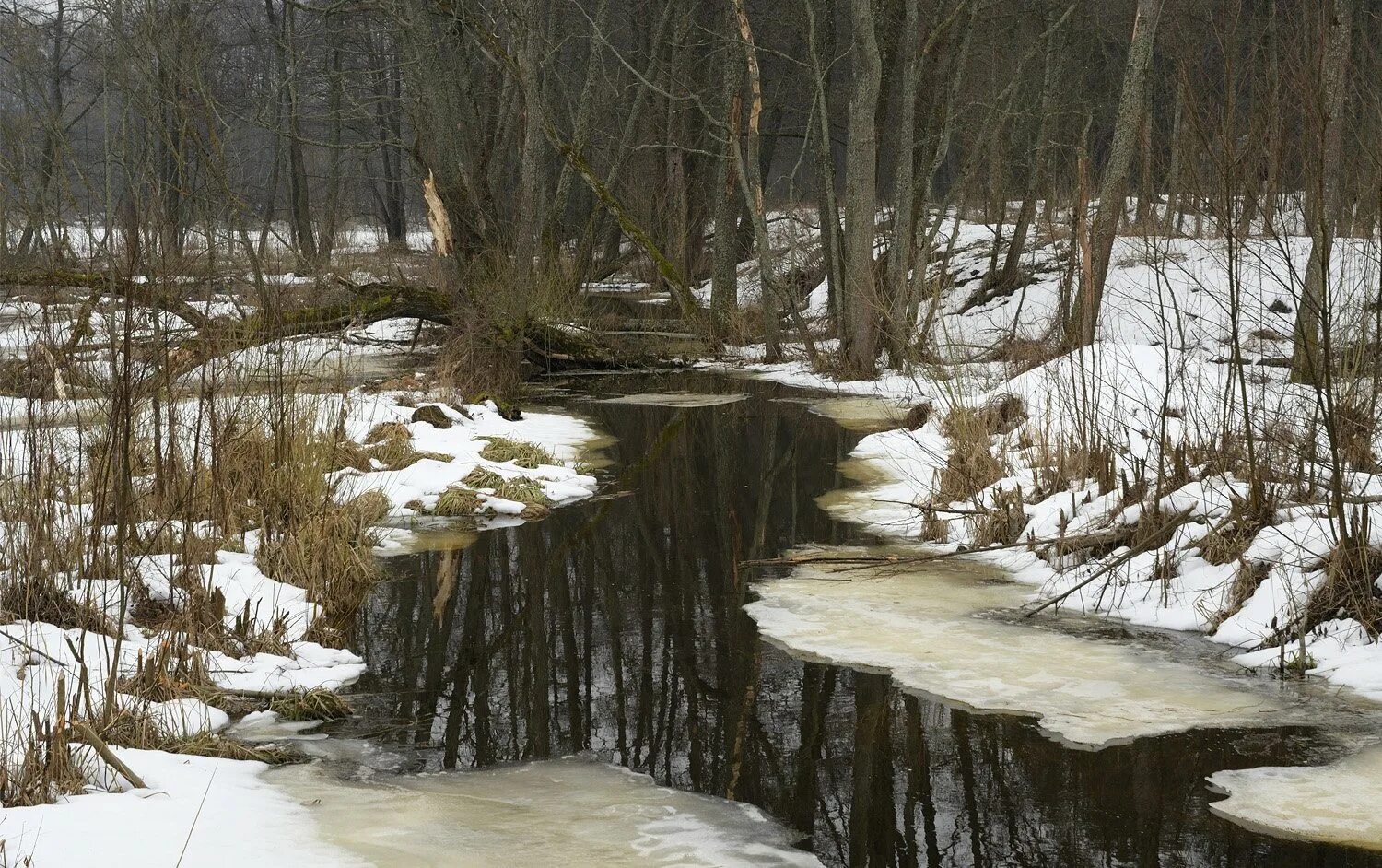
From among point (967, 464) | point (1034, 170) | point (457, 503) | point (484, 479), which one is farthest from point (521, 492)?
point (1034, 170)

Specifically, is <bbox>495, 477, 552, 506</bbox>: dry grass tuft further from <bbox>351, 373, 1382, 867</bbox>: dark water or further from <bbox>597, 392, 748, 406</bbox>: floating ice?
<bbox>597, 392, 748, 406</bbox>: floating ice

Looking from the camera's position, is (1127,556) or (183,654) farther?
(1127,556)

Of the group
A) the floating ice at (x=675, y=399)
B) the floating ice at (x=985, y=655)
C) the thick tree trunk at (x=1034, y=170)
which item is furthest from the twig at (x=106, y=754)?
the thick tree trunk at (x=1034, y=170)

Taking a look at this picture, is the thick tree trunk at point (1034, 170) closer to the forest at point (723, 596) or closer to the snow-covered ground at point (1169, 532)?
the forest at point (723, 596)

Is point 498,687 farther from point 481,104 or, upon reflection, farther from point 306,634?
point 481,104

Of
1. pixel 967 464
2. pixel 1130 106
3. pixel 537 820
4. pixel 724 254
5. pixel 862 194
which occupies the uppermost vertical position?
pixel 1130 106

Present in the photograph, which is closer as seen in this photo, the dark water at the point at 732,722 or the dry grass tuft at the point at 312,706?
the dark water at the point at 732,722

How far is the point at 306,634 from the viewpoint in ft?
19.2

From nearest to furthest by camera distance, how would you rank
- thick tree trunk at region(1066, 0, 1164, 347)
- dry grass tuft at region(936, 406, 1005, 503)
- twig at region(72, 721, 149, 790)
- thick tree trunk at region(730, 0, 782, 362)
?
twig at region(72, 721, 149, 790) → dry grass tuft at region(936, 406, 1005, 503) → thick tree trunk at region(1066, 0, 1164, 347) → thick tree trunk at region(730, 0, 782, 362)

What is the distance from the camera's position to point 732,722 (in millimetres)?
4887

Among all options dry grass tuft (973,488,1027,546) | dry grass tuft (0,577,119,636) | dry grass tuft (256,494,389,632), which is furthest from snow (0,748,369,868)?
dry grass tuft (973,488,1027,546)

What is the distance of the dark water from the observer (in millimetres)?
3928

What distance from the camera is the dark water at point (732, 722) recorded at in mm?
3928

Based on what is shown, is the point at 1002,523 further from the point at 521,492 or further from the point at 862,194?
the point at 862,194
